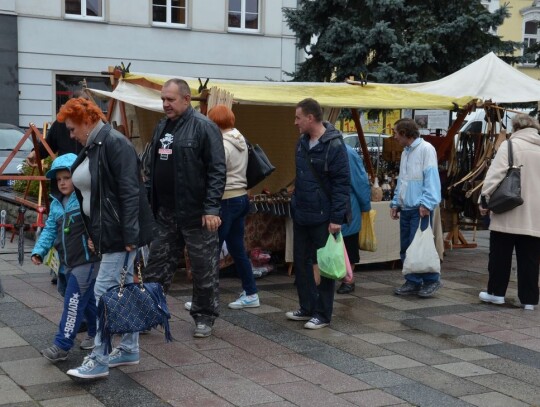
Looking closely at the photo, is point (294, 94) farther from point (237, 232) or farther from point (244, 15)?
point (244, 15)

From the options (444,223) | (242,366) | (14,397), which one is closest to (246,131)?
(444,223)

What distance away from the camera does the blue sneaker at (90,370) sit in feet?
15.7

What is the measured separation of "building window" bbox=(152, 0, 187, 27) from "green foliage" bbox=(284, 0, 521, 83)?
6.09m

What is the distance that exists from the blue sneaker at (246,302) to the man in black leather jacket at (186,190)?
96 centimetres

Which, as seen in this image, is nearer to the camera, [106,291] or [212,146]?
[106,291]

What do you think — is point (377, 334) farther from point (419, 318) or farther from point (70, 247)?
point (70, 247)

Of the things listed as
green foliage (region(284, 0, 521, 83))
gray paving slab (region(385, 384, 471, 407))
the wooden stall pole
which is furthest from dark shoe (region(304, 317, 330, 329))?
green foliage (region(284, 0, 521, 83))

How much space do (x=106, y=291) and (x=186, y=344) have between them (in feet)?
3.80

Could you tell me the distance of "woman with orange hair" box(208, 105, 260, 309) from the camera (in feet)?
21.6

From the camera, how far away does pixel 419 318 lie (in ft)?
22.4

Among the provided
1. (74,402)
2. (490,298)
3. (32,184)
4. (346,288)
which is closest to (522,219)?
Result: (490,298)

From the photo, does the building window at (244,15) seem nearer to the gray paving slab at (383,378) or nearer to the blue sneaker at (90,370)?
the gray paving slab at (383,378)

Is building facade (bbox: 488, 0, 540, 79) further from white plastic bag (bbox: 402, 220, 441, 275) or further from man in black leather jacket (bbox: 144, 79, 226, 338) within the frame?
man in black leather jacket (bbox: 144, 79, 226, 338)

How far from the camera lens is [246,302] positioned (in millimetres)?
6934
